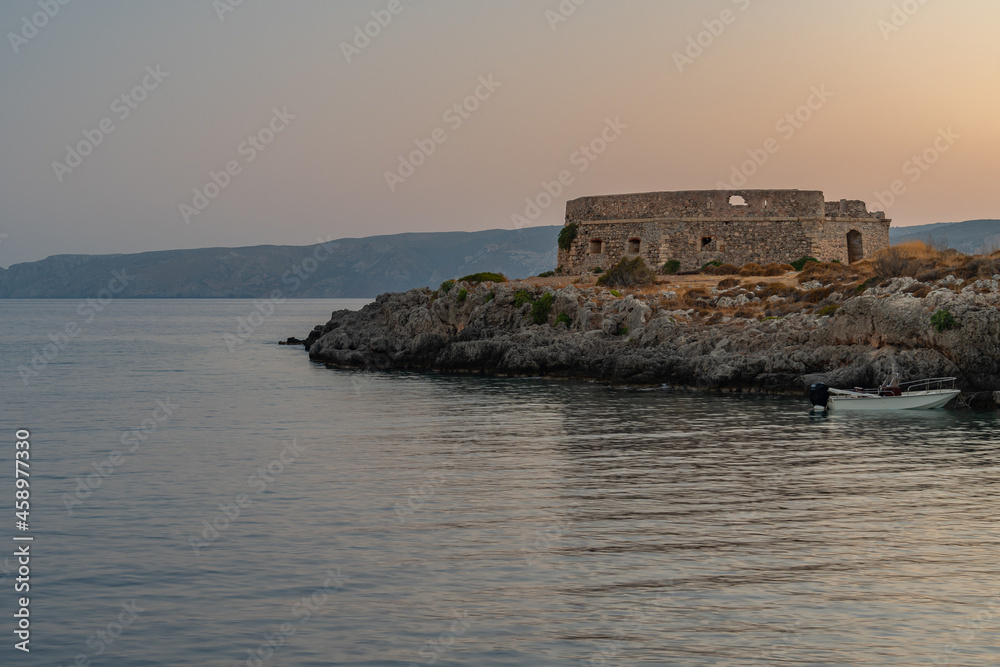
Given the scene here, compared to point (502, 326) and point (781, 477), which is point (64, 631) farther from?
point (502, 326)

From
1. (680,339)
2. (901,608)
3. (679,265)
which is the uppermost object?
(679,265)

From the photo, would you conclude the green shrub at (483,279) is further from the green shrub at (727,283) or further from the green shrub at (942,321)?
the green shrub at (942,321)

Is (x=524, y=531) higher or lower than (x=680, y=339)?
lower

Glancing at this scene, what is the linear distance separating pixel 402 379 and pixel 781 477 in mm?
20437

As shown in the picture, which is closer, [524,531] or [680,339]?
[524,531]

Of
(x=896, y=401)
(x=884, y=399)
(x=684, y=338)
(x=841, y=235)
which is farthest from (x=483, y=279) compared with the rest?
(x=896, y=401)

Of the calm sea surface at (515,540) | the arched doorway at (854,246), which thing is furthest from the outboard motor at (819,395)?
the arched doorway at (854,246)

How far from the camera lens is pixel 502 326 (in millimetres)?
37906

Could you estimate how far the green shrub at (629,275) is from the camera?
132 ft

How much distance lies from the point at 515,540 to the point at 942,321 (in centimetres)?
1827

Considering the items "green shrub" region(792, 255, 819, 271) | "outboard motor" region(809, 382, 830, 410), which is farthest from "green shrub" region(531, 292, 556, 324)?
"outboard motor" region(809, 382, 830, 410)

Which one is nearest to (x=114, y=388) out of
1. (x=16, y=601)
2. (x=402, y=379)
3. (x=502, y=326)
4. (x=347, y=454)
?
(x=402, y=379)

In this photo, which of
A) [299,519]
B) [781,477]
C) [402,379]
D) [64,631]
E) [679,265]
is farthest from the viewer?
[679,265]

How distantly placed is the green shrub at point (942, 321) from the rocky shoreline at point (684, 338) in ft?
0.19
